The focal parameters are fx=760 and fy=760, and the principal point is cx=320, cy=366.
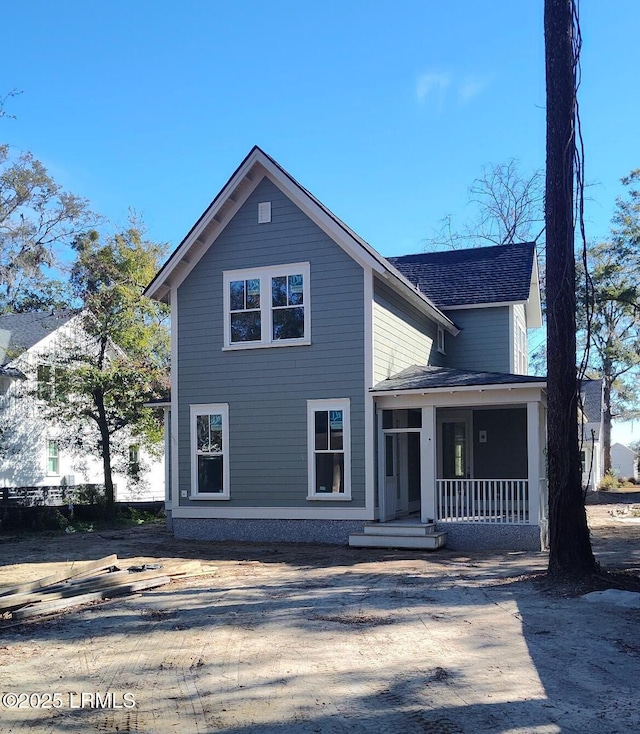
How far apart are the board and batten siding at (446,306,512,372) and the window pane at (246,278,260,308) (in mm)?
6823

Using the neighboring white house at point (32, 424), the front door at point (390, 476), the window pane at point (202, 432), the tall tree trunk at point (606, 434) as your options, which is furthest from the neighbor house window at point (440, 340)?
the tall tree trunk at point (606, 434)

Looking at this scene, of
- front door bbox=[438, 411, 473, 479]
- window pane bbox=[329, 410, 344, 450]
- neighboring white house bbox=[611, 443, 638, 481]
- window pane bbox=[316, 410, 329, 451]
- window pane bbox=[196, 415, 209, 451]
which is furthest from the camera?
neighboring white house bbox=[611, 443, 638, 481]

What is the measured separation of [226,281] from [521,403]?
22.6 ft

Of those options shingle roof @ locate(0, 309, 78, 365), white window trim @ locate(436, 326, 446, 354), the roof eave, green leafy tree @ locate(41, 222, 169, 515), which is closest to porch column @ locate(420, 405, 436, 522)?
the roof eave

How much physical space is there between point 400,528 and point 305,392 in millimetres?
3460

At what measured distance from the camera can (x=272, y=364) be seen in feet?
54.1

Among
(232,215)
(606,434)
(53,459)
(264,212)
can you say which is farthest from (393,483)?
(606,434)

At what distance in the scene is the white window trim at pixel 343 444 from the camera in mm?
15641

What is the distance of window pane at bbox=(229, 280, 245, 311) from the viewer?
1688cm

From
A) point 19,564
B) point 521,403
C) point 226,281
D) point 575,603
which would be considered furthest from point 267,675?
point 226,281

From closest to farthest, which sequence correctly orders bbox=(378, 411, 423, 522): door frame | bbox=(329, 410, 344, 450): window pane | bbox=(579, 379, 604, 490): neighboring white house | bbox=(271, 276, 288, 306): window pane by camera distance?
bbox=(378, 411, 423, 522): door frame → bbox=(329, 410, 344, 450): window pane → bbox=(271, 276, 288, 306): window pane → bbox=(579, 379, 604, 490): neighboring white house

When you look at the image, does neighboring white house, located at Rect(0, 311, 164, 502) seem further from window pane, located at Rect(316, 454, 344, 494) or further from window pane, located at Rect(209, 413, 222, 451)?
window pane, located at Rect(316, 454, 344, 494)

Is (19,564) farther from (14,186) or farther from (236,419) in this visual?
(14,186)

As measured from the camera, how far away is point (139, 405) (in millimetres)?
23281
